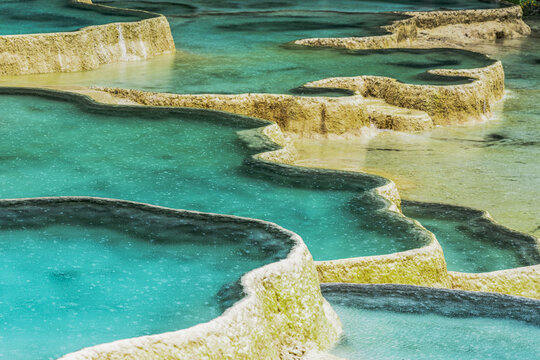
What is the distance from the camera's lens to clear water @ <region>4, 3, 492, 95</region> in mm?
8938

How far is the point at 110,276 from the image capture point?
3619 mm

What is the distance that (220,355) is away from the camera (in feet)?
10.2

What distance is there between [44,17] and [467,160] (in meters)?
5.52

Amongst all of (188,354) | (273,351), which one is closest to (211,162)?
(273,351)

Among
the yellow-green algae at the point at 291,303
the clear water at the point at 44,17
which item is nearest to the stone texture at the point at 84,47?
the clear water at the point at 44,17

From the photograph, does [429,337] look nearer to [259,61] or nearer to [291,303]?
[291,303]

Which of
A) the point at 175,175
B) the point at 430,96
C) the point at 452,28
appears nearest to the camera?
the point at 175,175

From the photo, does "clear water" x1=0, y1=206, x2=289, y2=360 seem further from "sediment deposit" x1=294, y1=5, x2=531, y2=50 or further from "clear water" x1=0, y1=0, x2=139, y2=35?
"sediment deposit" x1=294, y1=5, x2=531, y2=50

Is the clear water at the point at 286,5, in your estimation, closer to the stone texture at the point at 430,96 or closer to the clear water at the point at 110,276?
the stone texture at the point at 430,96

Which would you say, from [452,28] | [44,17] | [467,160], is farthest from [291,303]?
→ [452,28]

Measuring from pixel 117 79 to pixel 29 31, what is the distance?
1.50 metres

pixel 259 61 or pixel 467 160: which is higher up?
Answer: pixel 259 61

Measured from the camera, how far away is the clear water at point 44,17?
10141mm

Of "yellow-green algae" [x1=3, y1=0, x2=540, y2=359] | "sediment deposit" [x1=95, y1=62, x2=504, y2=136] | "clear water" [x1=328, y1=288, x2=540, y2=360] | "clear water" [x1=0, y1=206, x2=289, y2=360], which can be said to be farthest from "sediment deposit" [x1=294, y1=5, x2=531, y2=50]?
"clear water" [x1=0, y1=206, x2=289, y2=360]
